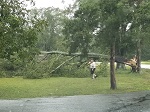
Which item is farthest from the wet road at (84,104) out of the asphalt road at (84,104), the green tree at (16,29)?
the green tree at (16,29)

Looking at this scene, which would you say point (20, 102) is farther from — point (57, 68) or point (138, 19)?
Answer: point (57, 68)

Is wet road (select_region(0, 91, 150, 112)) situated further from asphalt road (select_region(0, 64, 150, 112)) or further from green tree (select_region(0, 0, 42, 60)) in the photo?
green tree (select_region(0, 0, 42, 60))

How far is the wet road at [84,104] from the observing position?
15.1m

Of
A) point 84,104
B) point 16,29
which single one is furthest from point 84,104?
point 16,29

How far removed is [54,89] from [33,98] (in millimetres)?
3258

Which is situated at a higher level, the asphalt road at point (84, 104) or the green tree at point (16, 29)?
the green tree at point (16, 29)

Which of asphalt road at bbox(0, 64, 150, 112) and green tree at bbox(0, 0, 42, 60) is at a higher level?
green tree at bbox(0, 0, 42, 60)

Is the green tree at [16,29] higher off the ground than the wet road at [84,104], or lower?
higher

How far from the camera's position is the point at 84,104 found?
16.6 m

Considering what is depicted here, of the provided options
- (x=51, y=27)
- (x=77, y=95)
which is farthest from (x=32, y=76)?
(x=51, y=27)

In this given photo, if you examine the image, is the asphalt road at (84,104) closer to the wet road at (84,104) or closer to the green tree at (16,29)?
the wet road at (84,104)

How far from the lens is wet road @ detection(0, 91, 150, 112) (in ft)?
49.6

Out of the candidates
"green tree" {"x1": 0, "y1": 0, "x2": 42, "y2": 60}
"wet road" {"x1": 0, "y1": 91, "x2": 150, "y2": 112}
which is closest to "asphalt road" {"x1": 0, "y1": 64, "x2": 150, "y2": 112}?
"wet road" {"x1": 0, "y1": 91, "x2": 150, "y2": 112}

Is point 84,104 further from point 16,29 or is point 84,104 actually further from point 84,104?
point 16,29
